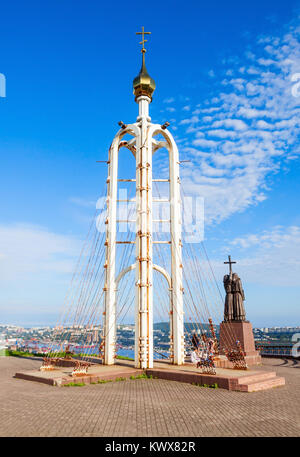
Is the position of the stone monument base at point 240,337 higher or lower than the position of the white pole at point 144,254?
lower

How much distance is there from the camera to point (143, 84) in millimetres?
20938

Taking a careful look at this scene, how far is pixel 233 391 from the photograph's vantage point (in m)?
12.1

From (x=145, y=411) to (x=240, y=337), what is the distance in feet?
51.8

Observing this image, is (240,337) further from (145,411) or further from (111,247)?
(145,411)

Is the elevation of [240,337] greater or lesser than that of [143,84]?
lesser

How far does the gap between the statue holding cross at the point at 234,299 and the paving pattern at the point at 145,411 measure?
11.3m

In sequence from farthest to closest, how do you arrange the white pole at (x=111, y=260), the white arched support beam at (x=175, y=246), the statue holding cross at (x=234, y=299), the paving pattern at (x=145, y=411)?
the statue holding cross at (x=234, y=299) < the white arched support beam at (x=175, y=246) < the white pole at (x=111, y=260) < the paving pattern at (x=145, y=411)

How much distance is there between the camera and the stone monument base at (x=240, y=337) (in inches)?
Answer: 903

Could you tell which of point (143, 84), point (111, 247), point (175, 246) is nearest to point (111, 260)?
point (111, 247)

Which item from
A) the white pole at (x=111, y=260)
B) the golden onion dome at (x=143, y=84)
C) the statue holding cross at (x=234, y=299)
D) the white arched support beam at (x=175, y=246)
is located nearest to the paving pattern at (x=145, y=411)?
the white pole at (x=111, y=260)

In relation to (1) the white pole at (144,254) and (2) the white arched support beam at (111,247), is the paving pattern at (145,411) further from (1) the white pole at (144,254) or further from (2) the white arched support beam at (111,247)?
(2) the white arched support beam at (111,247)
